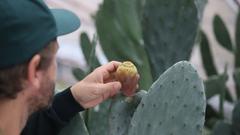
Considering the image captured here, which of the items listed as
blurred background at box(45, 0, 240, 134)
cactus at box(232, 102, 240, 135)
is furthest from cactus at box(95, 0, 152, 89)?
cactus at box(232, 102, 240, 135)

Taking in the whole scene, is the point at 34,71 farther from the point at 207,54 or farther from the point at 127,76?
the point at 207,54

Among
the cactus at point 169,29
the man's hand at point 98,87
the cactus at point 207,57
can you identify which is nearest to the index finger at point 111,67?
the man's hand at point 98,87

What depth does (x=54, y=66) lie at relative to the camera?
100cm

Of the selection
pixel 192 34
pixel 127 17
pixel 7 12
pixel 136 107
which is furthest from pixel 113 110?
pixel 127 17

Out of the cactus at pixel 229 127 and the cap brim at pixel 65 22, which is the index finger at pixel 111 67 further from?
the cactus at pixel 229 127

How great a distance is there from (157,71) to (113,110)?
57cm

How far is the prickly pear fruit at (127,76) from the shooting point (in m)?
1.04

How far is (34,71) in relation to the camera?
93cm

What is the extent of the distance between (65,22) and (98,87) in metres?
0.14

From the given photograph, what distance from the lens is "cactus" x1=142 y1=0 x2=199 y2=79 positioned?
1.63 meters

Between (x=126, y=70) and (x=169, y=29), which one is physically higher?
(x=126, y=70)

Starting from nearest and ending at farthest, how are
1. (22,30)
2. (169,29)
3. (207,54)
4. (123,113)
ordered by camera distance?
(22,30), (123,113), (169,29), (207,54)

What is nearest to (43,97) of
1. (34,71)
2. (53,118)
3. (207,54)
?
(34,71)

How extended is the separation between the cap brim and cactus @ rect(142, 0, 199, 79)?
0.56 meters
